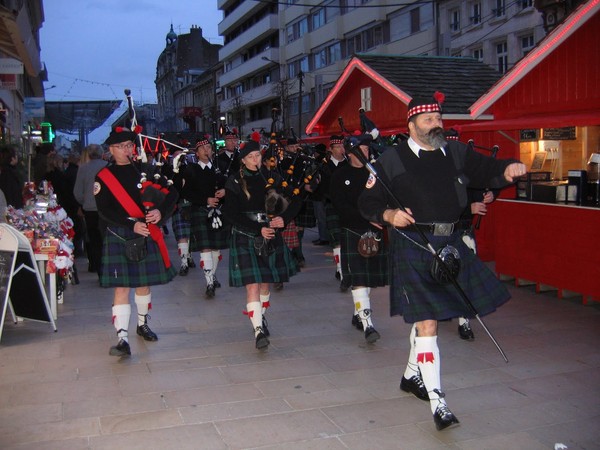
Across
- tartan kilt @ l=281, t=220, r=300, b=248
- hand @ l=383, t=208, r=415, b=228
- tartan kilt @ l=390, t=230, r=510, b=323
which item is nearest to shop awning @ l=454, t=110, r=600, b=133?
tartan kilt @ l=281, t=220, r=300, b=248

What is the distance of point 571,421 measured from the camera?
162 inches

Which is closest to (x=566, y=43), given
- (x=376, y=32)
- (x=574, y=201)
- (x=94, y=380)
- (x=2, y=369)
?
(x=574, y=201)

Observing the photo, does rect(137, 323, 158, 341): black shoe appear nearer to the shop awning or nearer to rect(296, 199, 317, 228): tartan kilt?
rect(296, 199, 317, 228): tartan kilt

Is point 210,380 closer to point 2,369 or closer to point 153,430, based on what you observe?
point 153,430

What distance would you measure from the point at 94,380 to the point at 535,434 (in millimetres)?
3036

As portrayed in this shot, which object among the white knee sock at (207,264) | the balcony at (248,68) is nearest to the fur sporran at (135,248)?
the white knee sock at (207,264)

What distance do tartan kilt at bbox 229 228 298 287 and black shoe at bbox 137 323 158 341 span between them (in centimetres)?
94

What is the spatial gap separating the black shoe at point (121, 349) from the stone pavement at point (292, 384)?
0.22 ft

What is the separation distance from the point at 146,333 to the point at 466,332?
9.15ft

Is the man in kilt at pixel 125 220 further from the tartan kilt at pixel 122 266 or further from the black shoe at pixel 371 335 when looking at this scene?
the black shoe at pixel 371 335

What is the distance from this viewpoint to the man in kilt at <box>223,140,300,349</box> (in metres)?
5.82

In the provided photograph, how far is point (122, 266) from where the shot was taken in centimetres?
573

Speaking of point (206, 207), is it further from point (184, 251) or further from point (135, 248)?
point (135, 248)

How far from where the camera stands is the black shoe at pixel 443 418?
13.0 ft
